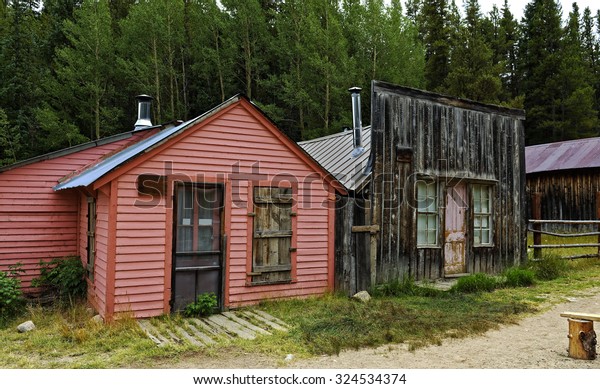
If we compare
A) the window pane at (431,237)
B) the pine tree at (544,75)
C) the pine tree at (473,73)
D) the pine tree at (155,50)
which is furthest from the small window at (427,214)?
the pine tree at (544,75)

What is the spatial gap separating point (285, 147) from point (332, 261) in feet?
8.45

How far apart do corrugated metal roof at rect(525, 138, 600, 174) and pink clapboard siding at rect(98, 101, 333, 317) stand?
61.9 feet

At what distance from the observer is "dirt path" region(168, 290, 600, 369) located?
5523 mm

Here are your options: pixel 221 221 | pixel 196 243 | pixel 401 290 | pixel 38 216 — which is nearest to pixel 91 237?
pixel 38 216

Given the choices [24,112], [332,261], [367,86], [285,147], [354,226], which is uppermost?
[367,86]

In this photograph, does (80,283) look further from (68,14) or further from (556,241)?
(68,14)

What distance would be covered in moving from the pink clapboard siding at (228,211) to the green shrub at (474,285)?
3013 millimetres

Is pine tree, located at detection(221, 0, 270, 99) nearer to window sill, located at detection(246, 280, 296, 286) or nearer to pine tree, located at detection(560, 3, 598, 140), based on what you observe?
window sill, located at detection(246, 280, 296, 286)

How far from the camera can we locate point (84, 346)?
20.6 ft

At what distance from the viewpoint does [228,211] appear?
27.5 ft

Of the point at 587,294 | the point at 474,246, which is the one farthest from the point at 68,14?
→ the point at 587,294

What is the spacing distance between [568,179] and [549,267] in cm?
1405

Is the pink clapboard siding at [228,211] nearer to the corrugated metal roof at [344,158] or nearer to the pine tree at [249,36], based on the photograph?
the corrugated metal roof at [344,158]

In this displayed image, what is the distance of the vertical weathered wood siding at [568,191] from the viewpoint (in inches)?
888
